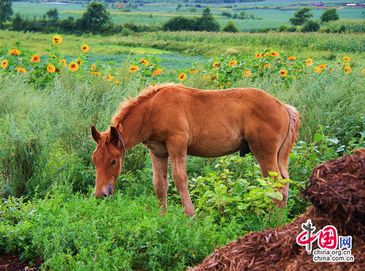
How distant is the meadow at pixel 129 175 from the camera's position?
6355mm

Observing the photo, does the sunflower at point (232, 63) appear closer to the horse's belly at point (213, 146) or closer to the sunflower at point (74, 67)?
the sunflower at point (74, 67)

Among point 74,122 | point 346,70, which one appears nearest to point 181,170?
point 74,122

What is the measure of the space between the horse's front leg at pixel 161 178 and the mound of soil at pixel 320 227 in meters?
3.05

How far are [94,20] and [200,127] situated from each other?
48.7 m

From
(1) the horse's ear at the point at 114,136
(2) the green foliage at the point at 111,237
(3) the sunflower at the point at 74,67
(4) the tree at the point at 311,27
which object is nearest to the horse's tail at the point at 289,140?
(2) the green foliage at the point at 111,237

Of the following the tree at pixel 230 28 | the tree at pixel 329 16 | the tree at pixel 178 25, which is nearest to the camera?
the tree at pixel 329 16

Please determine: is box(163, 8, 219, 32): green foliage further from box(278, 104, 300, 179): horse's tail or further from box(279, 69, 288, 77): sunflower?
box(278, 104, 300, 179): horse's tail

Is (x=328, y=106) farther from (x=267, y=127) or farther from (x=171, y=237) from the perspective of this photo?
(x=171, y=237)

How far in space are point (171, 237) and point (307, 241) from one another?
217 centimetres

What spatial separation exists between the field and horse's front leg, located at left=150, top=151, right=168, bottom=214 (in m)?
59.2

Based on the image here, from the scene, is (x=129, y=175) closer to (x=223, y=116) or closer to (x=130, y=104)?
(x=130, y=104)

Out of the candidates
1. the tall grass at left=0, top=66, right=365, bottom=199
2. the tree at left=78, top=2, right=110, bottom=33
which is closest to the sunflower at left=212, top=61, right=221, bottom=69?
the tall grass at left=0, top=66, right=365, bottom=199

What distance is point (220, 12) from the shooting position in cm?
9075

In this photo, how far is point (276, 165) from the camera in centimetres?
802
